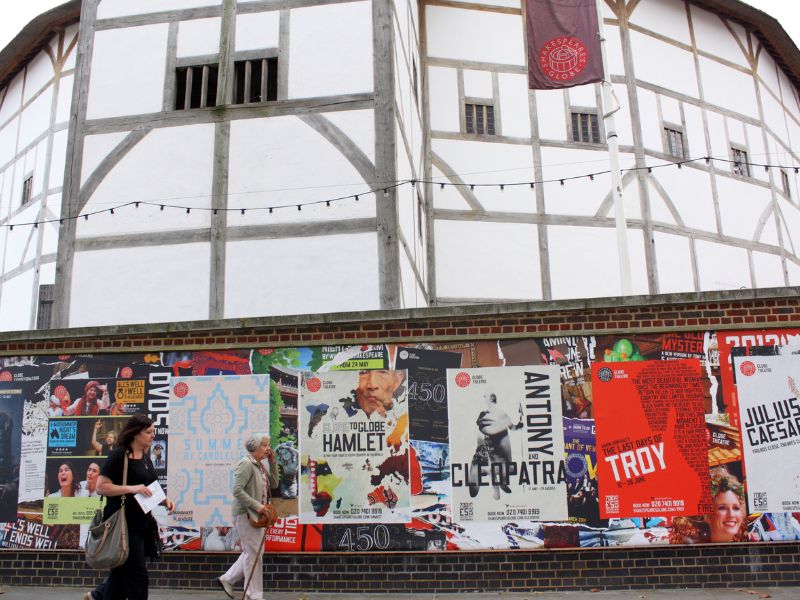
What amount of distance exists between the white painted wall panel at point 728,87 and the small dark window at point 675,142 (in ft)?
4.83

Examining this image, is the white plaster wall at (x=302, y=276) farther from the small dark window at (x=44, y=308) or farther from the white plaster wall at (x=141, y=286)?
the small dark window at (x=44, y=308)

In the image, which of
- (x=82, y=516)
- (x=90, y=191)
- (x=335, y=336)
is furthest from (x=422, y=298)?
(x=82, y=516)

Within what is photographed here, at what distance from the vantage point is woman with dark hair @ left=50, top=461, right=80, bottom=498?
25.1ft

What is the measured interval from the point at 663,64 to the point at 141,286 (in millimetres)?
12448

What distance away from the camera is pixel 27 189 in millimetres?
18750

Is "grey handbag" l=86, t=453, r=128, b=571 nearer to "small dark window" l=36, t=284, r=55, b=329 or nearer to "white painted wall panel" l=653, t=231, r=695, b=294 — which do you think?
"small dark window" l=36, t=284, r=55, b=329

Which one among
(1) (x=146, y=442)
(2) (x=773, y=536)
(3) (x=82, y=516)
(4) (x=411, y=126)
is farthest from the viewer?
(4) (x=411, y=126)

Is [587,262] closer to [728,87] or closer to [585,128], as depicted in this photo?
[585,128]

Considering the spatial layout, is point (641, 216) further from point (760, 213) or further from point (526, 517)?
point (526, 517)

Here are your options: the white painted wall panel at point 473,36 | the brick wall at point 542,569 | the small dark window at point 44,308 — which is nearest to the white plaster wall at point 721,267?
the white painted wall panel at point 473,36

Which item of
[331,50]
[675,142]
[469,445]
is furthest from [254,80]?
[675,142]

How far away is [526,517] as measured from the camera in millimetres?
7168

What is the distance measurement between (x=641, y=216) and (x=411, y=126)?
5472mm

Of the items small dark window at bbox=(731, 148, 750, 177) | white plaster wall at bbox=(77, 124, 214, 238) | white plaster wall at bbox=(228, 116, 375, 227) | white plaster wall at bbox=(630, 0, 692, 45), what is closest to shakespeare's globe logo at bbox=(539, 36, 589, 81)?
white plaster wall at bbox=(228, 116, 375, 227)
